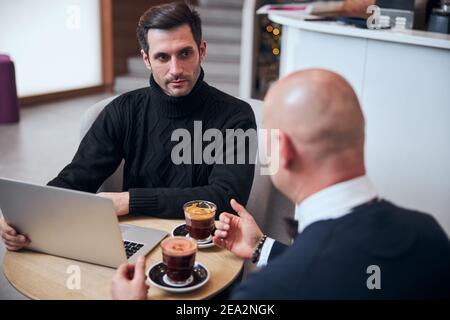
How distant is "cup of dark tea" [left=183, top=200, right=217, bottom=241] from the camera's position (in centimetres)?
150

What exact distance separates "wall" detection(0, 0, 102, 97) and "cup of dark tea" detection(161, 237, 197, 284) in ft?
16.3

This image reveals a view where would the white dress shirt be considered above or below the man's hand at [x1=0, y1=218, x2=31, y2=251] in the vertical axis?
above

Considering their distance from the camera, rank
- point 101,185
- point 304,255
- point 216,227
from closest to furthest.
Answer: point 304,255 < point 216,227 < point 101,185

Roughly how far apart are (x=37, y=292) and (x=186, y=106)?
0.87 metres

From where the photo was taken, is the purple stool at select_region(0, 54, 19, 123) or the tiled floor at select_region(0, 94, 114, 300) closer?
the tiled floor at select_region(0, 94, 114, 300)

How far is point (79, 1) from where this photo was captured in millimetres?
6168

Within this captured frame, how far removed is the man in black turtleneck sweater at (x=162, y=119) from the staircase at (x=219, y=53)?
4.08m

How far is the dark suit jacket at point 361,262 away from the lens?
3.05 feet

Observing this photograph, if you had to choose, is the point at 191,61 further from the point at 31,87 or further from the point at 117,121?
the point at 31,87

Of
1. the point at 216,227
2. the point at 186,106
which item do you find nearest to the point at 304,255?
the point at 216,227

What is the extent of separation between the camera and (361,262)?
936mm

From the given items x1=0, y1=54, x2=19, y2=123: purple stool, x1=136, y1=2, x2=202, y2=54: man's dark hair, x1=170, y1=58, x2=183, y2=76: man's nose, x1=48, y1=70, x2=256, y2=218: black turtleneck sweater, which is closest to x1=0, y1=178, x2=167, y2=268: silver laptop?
x1=48, y1=70, x2=256, y2=218: black turtleneck sweater

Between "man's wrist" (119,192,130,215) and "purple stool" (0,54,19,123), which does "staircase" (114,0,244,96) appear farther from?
"man's wrist" (119,192,130,215)

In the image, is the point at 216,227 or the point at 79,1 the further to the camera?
the point at 79,1
